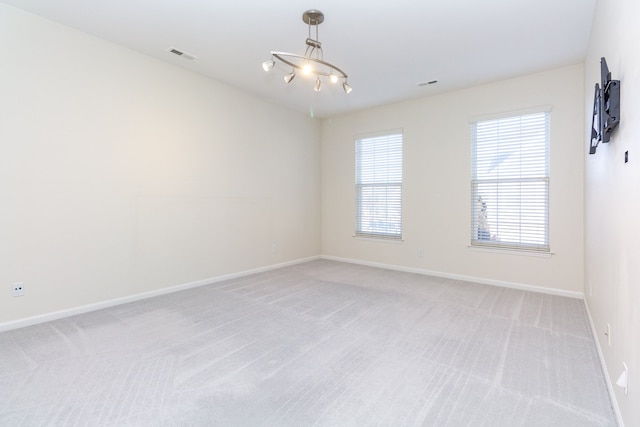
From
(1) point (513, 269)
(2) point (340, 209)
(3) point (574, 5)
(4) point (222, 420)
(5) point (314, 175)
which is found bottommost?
(4) point (222, 420)

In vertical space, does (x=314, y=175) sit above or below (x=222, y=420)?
above

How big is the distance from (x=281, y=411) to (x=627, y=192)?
2065mm

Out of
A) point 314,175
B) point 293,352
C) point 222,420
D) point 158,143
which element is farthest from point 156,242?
point 314,175

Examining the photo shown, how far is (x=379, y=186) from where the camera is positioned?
5246 mm

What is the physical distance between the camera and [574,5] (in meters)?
2.50

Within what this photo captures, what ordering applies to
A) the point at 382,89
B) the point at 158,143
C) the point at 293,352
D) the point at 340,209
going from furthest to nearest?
the point at 340,209 < the point at 382,89 < the point at 158,143 < the point at 293,352

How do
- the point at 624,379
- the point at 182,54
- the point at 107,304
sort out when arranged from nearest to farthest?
1. the point at 624,379
2. the point at 107,304
3. the point at 182,54

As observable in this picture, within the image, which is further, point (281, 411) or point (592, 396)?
point (592, 396)

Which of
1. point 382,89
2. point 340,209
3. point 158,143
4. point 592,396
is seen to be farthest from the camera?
point 340,209

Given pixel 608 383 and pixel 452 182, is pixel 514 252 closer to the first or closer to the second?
pixel 452 182

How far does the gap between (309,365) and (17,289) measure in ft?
8.81

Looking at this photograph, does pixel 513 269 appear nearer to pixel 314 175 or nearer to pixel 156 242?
pixel 314 175

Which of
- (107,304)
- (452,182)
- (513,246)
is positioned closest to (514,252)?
(513,246)

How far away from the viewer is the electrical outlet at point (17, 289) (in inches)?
104
